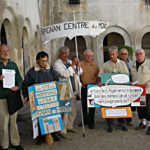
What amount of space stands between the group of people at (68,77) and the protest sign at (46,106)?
15cm

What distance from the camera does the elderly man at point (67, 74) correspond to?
15.4 ft

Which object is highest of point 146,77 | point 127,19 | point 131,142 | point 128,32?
point 127,19

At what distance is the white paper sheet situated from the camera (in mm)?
3847

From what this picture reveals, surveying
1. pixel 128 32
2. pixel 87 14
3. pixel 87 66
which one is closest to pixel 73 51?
pixel 87 14

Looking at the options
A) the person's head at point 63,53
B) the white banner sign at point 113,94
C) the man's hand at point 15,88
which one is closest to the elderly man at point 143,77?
the white banner sign at point 113,94

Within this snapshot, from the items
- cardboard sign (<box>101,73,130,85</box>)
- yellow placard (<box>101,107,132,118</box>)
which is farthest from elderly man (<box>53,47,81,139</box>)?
yellow placard (<box>101,107,132,118</box>)

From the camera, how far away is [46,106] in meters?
4.38

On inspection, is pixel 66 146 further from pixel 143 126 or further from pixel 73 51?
pixel 73 51

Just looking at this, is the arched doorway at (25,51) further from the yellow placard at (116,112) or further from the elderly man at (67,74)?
the yellow placard at (116,112)

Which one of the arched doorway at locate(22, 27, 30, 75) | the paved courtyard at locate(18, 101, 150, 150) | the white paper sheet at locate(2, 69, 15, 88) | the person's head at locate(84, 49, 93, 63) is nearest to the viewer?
the white paper sheet at locate(2, 69, 15, 88)

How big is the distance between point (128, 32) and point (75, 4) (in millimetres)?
4701

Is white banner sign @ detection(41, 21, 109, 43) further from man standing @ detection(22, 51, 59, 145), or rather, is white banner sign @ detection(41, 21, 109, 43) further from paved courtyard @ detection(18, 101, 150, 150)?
paved courtyard @ detection(18, 101, 150, 150)

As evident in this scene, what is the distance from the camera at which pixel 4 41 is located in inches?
382

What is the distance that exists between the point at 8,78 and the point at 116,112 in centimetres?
249
